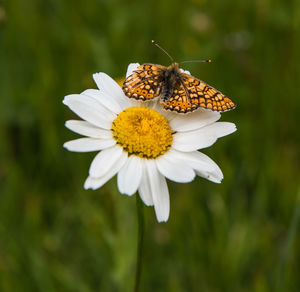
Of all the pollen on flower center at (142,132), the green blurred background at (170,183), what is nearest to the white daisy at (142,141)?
the pollen on flower center at (142,132)

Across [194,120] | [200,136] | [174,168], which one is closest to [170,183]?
[194,120]

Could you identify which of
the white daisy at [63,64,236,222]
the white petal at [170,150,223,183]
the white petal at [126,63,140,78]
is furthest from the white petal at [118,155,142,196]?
the white petal at [126,63,140,78]

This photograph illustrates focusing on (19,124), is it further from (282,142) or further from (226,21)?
(226,21)

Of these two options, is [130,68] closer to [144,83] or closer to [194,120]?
[144,83]

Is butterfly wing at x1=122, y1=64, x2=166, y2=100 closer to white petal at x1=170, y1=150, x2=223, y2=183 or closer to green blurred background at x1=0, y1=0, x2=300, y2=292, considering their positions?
white petal at x1=170, y1=150, x2=223, y2=183

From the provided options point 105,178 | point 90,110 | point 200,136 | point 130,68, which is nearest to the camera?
point 105,178

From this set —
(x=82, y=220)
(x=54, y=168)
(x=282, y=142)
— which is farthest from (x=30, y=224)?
(x=282, y=142)
